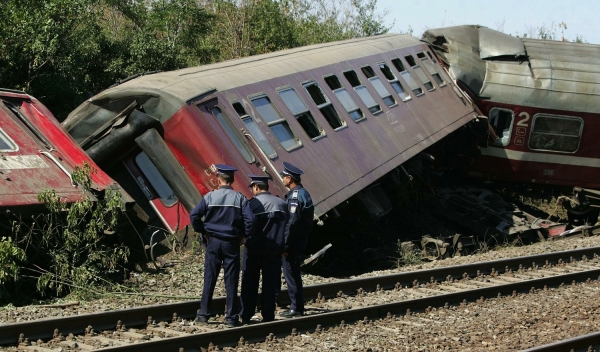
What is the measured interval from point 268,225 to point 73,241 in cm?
249

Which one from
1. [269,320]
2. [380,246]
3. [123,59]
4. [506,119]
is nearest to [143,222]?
[269,320]

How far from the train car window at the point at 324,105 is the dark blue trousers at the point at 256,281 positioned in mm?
4672

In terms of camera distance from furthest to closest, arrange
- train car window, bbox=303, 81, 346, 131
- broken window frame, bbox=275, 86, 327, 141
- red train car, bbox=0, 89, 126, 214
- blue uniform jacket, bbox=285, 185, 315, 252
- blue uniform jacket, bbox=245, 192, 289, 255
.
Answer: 1. train car window, bbox=303, 81, 346, 131
2. broken window frame, bbox=275, 86, 327, 141
3. red train car, bbox=0, 89, 126, 214
4. blue uniform jacket, bbox=285, 185, 315, 252
5. blue uniform jacket, bbox=245, 192, 289, 255

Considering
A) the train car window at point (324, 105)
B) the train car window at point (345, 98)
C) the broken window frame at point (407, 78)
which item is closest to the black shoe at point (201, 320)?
the train car window at point (324, 105)

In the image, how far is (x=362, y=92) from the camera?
14.4m

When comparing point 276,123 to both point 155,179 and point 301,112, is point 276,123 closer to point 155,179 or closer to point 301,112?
point 301,112

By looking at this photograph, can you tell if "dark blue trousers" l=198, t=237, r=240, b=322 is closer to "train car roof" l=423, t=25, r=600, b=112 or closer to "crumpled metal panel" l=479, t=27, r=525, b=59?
"train car roof" l=423, t=25, r=600, b=112

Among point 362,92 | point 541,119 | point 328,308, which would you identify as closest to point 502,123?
point 541,119

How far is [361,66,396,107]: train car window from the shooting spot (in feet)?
49.7

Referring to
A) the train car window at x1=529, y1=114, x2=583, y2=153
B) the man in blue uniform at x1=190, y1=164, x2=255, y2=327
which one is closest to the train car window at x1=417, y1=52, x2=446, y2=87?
the train car window at x1=529, y1=114, x2=583, y2=153

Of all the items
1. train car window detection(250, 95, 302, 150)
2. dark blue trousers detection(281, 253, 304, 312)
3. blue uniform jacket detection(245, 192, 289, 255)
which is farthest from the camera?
train car window detection(250, 95, 302, 150)

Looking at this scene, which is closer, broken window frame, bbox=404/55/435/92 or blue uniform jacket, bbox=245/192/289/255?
blue uniform jacket, bbox=245/192/289/255

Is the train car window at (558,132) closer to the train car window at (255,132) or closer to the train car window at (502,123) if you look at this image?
the train car window at (502,123)

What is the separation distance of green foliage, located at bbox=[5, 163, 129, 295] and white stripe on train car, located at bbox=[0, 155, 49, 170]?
1.38ft
